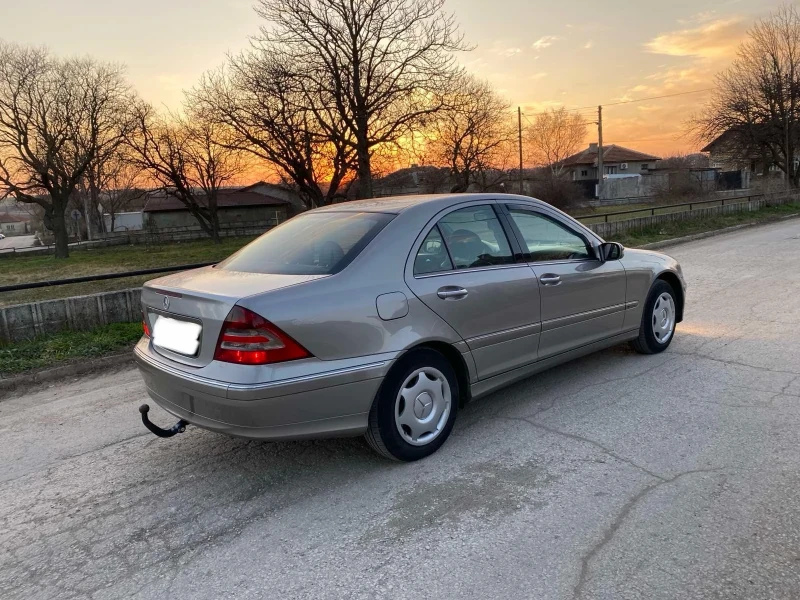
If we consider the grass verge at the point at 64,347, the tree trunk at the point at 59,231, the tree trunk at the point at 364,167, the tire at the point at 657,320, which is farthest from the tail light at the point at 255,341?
the tree trunk at the point at 59,231

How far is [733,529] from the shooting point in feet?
8.14

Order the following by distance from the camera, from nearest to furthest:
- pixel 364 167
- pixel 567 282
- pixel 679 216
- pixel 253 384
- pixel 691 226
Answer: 1. pixel 253 384
2. pixel 567 282
3. pixel 691 226
4. pixel 679 216
5. pixel 364 167

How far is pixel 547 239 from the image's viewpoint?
13.8 feet

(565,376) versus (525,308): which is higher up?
(525,308)

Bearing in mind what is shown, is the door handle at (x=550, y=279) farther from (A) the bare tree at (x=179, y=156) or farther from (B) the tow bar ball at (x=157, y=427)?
(A) the bare tree at (x=179, y=156)

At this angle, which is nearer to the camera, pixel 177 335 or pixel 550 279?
pixel 177 335

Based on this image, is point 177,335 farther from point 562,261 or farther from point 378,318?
point 562,261

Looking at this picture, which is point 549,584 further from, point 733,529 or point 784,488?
point 784,488

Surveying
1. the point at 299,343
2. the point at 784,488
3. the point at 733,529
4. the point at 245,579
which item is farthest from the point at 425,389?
the point at 784,488

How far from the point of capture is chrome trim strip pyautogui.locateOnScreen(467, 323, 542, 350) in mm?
3512

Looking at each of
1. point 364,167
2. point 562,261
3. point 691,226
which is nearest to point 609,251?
point 562,261

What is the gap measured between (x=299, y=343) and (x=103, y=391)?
3.17 m

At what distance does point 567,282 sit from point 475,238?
91 cm

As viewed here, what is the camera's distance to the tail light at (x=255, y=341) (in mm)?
2712
